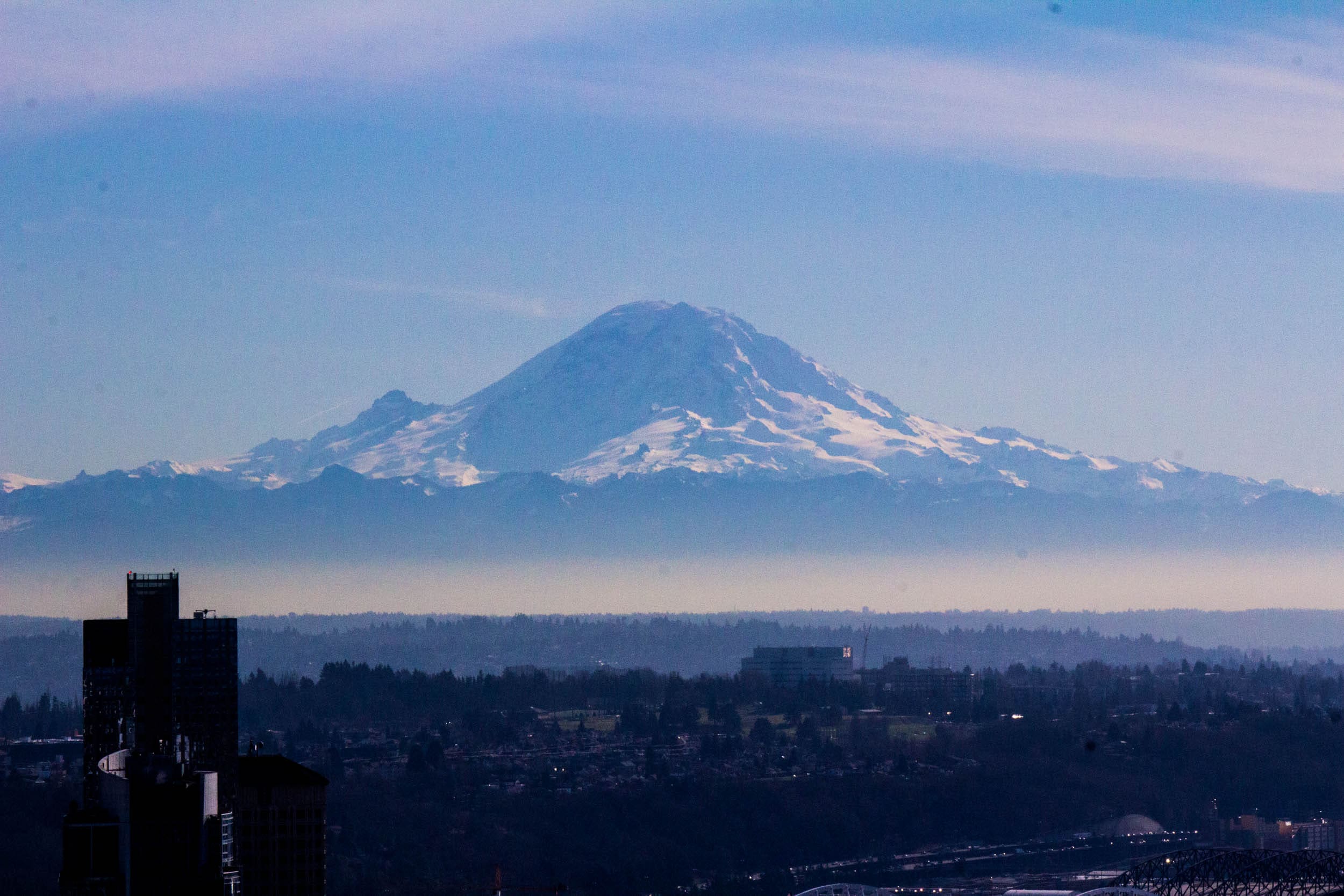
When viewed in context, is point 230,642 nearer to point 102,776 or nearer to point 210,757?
point 210,757

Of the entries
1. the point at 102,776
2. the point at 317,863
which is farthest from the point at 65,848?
the point at 317,863

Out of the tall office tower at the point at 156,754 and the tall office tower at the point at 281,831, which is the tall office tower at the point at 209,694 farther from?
the tall office tower at the point at 281,831

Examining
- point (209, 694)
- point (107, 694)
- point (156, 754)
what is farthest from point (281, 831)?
point (156, 754)

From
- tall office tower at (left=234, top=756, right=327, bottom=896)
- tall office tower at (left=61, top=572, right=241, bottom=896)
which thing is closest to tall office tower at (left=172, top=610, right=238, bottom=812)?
tall office tower at (left=61, top=572, right=241, bottom=896)

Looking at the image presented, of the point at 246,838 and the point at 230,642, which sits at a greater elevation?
the point at 230,642

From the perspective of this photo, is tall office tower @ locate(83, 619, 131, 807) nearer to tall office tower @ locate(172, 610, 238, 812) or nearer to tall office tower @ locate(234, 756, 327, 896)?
tall office tower @ locate(172, 610, 238, 812)

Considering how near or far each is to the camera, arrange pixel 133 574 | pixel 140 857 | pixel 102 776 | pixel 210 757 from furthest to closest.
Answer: pixel 133 574 → pixel 210 757 → pixel 102 776 → pixel 140 857

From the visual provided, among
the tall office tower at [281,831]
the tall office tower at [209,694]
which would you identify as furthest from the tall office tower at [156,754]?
the tall office tower at [281,831]

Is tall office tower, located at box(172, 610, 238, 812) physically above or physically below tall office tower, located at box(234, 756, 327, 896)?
above

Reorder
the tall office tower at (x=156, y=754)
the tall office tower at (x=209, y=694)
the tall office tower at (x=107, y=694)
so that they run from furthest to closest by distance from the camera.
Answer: the tall office tower at (x=107, y=694) < the tall office tower at (x=209, y=694) < the tall office tower at (x=156, y=754)
